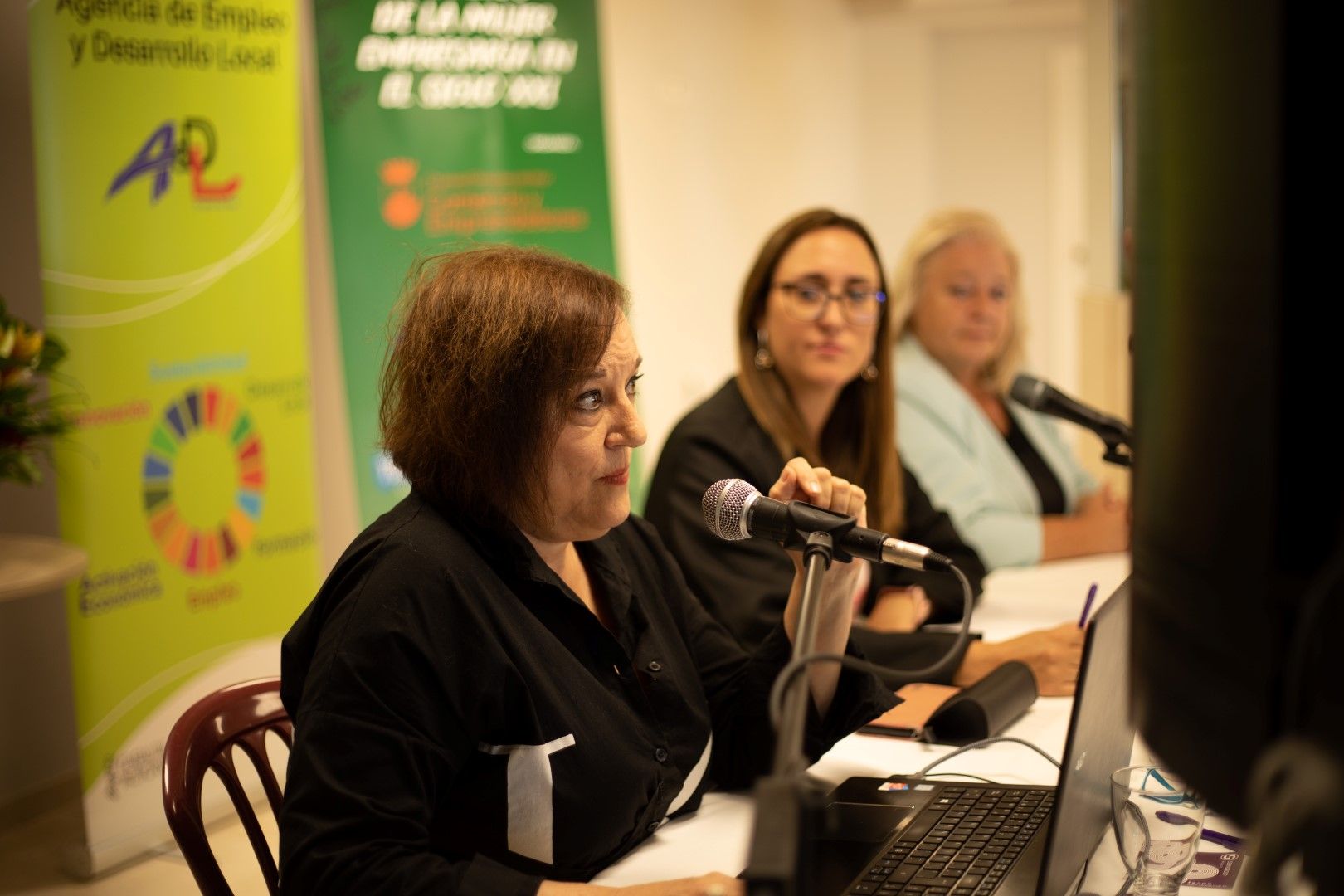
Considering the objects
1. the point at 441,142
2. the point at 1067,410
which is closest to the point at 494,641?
the point at 1067,410

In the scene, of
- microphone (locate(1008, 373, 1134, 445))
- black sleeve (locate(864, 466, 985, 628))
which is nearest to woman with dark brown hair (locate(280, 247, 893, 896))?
microphone (locate(1008, 373, 1134, 445))

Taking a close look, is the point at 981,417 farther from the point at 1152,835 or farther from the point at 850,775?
the point at 1152,835

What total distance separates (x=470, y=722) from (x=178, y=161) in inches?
91.7

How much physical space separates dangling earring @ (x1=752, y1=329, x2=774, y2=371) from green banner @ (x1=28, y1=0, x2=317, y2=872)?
1.51 metres

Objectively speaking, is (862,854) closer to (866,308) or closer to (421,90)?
(866,308)

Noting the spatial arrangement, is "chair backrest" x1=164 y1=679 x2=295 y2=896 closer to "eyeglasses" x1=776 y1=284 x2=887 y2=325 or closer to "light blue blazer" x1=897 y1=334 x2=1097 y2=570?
"eyeglasses" x1=776 y1=284 x2=887 y2=325

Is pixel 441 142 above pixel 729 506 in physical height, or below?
above

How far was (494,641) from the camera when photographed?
1361mm

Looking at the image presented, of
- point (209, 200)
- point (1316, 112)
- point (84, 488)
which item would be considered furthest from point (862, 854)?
point (209, 200)

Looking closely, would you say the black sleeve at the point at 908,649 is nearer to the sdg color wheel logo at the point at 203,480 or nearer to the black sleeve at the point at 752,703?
the black sleeve at the point at 752,703

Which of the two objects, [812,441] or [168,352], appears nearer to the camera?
[812,441]

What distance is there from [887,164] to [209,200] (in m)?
4.39

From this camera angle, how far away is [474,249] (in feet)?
5.03

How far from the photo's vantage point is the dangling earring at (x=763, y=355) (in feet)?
8.32
